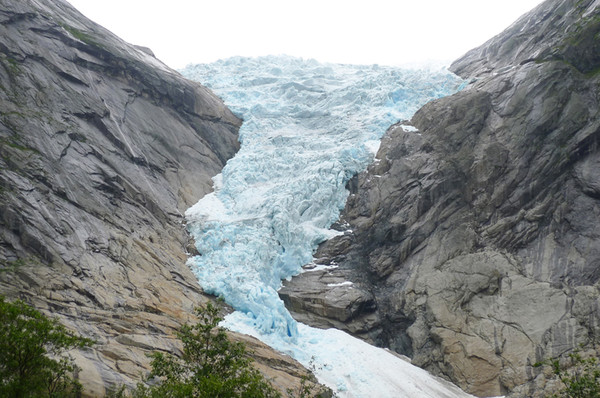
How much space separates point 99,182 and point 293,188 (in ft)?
53.7

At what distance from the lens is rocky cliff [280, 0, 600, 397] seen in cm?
2805

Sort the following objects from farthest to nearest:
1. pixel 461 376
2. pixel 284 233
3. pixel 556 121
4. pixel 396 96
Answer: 1. pixel 396 96
2. pixel 284 233
3. pixel 556 121
4. pixel 461 376

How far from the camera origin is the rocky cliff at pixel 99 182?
20.8 meters

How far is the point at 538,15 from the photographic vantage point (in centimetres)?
4472

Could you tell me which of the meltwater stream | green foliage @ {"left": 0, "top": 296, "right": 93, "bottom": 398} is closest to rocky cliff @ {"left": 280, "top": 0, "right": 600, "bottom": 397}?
the meltwater stream

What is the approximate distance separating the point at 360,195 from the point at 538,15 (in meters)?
25.2

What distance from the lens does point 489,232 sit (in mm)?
33125

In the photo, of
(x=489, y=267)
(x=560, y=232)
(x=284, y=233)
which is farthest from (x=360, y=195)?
(x=560, y=232)

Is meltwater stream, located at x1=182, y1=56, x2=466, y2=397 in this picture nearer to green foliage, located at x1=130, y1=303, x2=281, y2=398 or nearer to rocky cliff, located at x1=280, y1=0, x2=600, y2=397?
rocky cliff, located at x1=280, y1=0, x2=600, y2=397

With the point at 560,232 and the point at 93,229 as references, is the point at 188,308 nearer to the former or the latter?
the point at 93,229

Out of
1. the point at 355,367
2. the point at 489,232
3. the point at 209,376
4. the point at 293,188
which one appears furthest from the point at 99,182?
the point at 489,232

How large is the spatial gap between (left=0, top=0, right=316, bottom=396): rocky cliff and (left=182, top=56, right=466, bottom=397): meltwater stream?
8.40ft

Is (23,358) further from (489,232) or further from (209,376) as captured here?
(489,232)

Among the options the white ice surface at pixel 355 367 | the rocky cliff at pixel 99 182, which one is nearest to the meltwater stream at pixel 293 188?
the white ice surface at pixel 355 367
